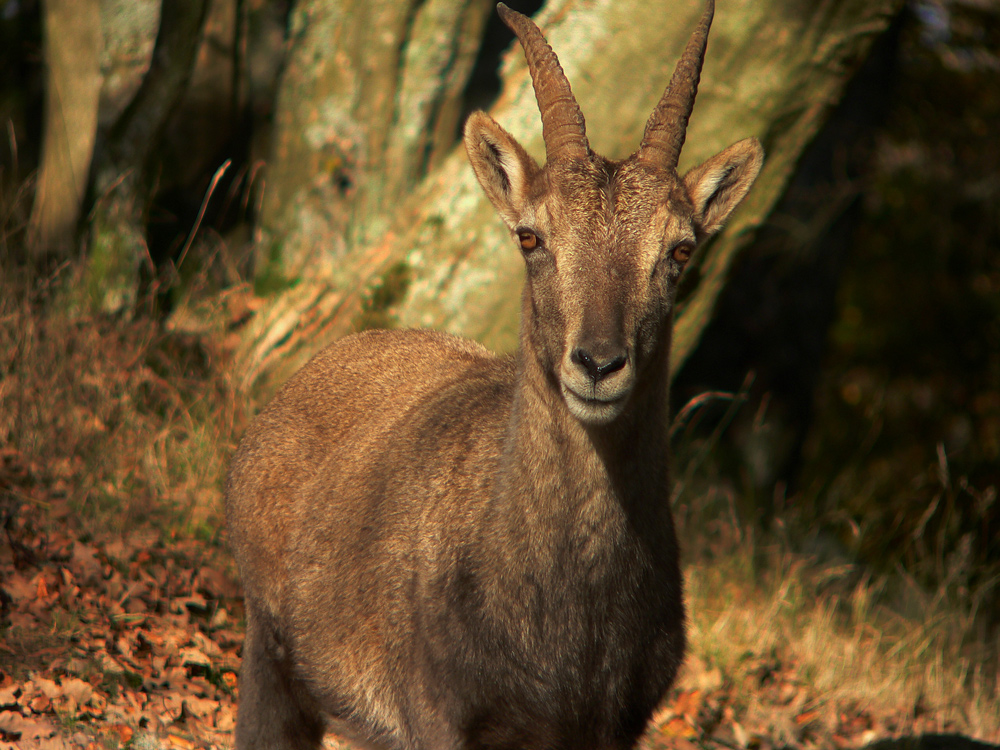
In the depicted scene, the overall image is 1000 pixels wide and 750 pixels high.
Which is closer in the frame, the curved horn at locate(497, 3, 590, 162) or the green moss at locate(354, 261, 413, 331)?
the curved horn at locate(497, 3, 590, 162)

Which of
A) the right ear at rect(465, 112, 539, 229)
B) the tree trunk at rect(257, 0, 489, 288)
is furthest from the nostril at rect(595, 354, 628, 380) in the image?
A: the tree trunk at rect(257, 0, 489, 288)

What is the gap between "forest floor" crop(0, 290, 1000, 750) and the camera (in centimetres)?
468

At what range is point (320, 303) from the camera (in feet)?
23.7

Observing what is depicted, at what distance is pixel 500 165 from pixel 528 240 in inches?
18.5

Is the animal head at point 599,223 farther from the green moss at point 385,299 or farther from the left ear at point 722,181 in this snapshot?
the green moss at point 385,299

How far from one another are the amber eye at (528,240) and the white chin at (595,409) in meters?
0.63

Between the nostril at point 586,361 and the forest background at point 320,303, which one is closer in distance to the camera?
the nostril at point 586,361

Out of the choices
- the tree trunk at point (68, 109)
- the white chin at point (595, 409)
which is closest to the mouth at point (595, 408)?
the white chin at point (595, 409)

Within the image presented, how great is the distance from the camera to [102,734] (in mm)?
4328

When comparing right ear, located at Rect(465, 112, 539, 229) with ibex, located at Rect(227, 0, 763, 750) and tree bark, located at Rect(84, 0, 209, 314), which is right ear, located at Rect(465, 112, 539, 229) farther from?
tree bark, located at Rect(84, 0, 209, 314)

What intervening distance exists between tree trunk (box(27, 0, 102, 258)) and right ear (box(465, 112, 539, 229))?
4.64 m

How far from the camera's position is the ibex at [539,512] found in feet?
12.1

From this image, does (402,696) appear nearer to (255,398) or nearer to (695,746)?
(695,746)

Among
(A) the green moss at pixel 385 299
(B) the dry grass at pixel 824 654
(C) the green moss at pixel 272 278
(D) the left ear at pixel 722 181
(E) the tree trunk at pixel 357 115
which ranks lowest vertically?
(B) the dry grass at pixel 824 654
